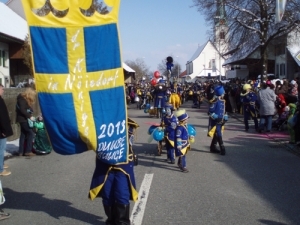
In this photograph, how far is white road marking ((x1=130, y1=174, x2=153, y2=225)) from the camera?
641 centimetres

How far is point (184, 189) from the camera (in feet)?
26.7

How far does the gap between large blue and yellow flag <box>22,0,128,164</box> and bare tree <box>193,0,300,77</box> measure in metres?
28.3

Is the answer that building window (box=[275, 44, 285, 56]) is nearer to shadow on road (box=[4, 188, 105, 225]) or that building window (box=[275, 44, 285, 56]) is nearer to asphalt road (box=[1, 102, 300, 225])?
asphalt road (box=[1, 102, 300, 225])

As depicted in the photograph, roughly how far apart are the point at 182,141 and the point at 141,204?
2.80m

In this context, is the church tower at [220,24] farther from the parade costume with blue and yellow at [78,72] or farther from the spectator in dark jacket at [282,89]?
the parade costume with blue and yellow at [78,72]

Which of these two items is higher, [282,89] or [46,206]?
[282,89]

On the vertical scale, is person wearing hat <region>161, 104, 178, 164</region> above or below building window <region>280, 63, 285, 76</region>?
below

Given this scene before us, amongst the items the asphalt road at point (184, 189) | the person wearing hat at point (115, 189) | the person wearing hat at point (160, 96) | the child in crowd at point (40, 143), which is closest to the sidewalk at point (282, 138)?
the asphalt road at point (184, 189)

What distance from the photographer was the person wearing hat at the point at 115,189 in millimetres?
5945

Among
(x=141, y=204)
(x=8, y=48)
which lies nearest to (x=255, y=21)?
(x=8, y=48)

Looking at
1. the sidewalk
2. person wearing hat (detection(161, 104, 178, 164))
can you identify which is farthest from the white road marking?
the sidewalk

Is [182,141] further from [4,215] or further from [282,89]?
[282,89]

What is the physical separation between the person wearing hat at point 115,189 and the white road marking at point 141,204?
1.21 ft

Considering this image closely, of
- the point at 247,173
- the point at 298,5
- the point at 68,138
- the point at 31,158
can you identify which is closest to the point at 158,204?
the point at 68,138
